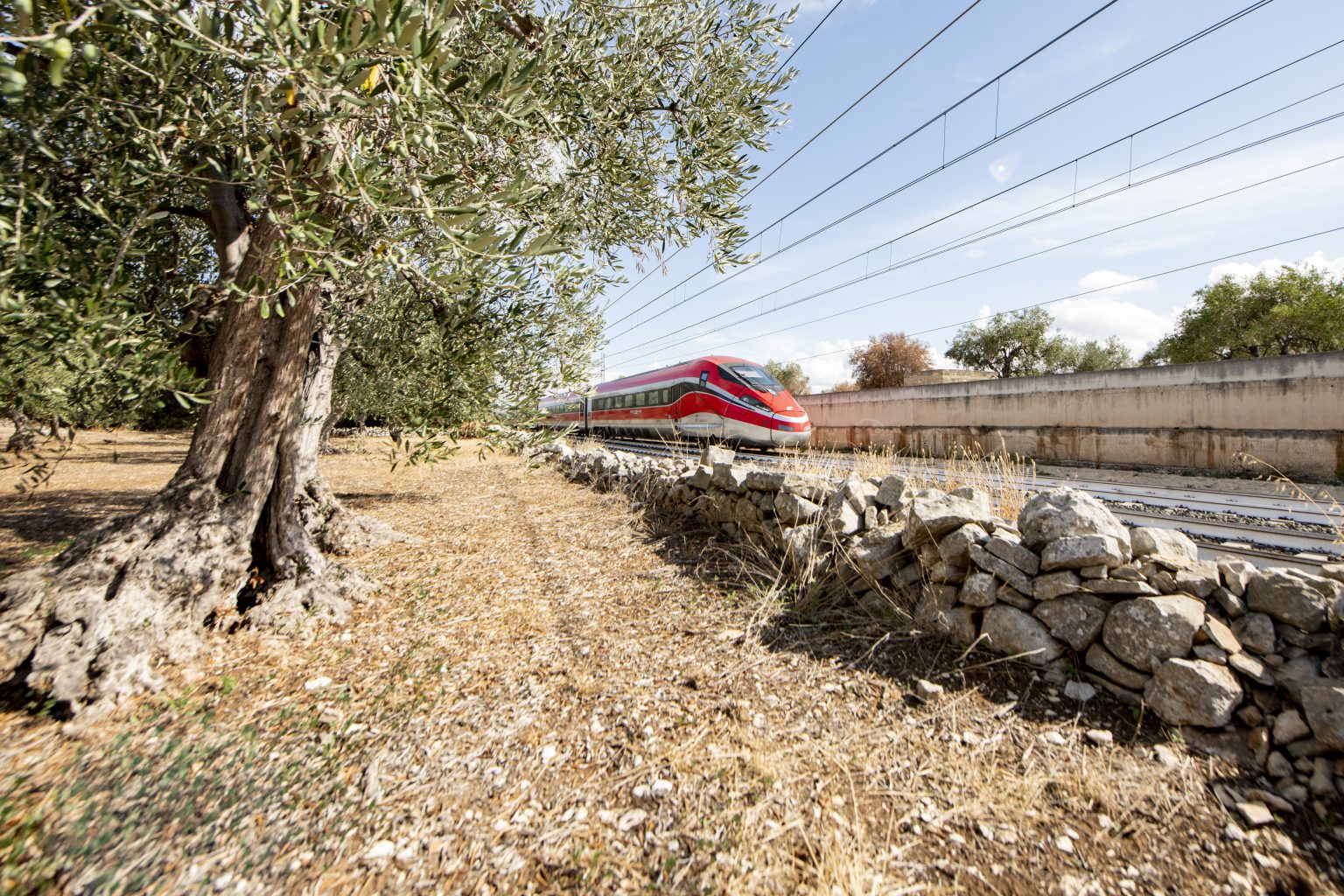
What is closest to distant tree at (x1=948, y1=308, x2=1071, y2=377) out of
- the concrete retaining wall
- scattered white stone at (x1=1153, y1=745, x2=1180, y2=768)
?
the concrete retaining wall

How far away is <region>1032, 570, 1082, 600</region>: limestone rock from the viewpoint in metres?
3.14

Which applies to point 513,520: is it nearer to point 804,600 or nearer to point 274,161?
point 804,600

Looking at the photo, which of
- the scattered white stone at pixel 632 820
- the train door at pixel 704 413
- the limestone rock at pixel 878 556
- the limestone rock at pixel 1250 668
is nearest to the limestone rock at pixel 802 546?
the limestone rock at pixel 878 556

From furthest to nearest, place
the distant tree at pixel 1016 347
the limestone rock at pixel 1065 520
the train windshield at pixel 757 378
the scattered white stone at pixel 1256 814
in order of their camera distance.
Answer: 1. the distant tree at pixel 1016 347
2. the train windshield at pixel 757 378
3. the limestone rock at pixel 1065 520
4. the scattered white stone at pixel 1256 814

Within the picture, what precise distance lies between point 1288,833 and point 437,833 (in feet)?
10.8

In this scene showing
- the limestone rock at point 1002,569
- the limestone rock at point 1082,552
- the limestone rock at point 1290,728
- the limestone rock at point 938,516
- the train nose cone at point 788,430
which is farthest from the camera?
the train nose cone at point 788,430

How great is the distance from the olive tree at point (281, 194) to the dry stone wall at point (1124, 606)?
2.96 meters

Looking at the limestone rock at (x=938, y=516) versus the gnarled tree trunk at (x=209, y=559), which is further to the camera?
the limestone rock at (x=938, y=516)

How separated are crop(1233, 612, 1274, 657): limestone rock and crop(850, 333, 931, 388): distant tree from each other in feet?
161

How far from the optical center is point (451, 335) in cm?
524

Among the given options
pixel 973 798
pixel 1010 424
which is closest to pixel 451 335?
pixel 973 798

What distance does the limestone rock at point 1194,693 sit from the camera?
2.57 meters

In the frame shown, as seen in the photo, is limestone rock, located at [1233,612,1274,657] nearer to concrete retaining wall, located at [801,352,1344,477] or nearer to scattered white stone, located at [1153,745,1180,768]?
scattered white stone, located at [1153,745,1180,768]

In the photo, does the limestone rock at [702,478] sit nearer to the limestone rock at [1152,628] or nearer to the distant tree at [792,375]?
the limestone rock at [1152,628]
